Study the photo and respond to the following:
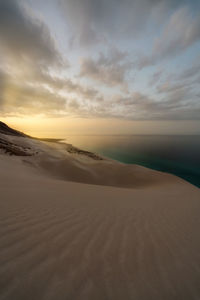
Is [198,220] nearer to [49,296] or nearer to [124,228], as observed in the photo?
[124,228]

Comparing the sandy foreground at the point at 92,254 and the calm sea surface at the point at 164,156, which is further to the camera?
the calm sea surface at the point at 164,156


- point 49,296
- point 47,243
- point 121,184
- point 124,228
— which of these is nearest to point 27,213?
point 47,243

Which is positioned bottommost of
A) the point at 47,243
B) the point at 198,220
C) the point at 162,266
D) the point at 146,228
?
the point at 198,220

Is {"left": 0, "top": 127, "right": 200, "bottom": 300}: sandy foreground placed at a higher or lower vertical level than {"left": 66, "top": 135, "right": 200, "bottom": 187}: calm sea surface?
higher

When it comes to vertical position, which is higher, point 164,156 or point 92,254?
point 92,254

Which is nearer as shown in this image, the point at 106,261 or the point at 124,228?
the point at 106,261

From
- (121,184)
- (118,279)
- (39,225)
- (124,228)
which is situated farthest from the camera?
(121,184)

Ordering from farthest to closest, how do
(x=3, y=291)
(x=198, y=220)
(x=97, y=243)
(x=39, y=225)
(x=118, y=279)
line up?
(x=198, y=220) → (x=39, y=225) → (x=97, y=243) → (x=118, y=279) → (x=3, y=291)

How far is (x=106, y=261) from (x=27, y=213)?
202cm

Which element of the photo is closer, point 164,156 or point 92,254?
point 92,254

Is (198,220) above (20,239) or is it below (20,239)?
below

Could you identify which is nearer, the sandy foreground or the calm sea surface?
the sandy foreground

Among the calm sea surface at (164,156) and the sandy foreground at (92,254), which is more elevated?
the sandy foreground at (92,254)

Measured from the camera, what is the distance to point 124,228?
284 cm
